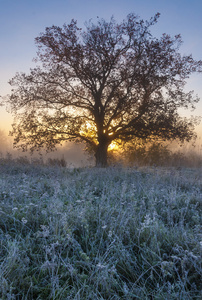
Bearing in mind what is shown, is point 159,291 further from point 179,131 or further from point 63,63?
Answer: point 63,63

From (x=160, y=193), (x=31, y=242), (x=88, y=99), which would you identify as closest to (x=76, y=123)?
(x=88, y=99)

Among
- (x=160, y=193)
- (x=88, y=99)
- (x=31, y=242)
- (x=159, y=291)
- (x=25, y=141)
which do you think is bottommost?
(x=159, y=291)

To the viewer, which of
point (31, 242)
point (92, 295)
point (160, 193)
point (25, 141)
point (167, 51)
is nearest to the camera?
point (92, 295)

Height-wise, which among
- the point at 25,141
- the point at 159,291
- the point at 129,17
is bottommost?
the point at 159,291

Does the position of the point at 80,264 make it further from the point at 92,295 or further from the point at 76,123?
the point at 76,123

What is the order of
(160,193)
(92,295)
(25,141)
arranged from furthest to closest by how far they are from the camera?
(25,141), (160,193), (92,295)

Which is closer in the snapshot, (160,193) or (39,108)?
(160,193)

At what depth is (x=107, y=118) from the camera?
16.0m

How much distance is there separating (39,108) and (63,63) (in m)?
3.03

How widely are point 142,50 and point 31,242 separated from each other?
13718 mm

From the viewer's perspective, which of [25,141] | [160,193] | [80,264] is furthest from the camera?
[25,141]

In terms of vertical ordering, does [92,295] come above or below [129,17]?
below

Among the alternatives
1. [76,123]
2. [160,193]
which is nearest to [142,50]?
[76,123]

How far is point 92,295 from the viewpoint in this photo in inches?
85.2
